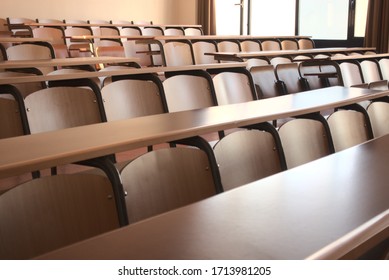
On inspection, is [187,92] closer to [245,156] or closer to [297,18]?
[245,156]

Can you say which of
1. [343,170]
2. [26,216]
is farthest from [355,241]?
[26,216]

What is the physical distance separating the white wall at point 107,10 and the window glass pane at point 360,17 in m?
3.42

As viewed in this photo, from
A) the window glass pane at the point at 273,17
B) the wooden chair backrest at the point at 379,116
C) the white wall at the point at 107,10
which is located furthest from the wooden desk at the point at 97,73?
the window glass pane at the point at 273,17

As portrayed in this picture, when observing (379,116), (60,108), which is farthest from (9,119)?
(379,116)

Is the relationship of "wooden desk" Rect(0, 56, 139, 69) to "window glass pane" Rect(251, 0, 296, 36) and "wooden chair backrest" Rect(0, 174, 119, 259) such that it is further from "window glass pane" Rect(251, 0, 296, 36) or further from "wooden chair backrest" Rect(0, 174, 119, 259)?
"window glass pane" Rect(251, 0, 296, 36)

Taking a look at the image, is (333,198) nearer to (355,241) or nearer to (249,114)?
(355,241)

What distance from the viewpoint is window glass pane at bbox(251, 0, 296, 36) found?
31.1 ft

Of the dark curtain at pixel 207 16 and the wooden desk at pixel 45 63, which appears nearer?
the wooden desk at pixel 45 63

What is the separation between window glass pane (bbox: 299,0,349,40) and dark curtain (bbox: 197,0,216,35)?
1.70 meters

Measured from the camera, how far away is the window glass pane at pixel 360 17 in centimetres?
812

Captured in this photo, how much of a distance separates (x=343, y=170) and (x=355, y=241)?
2.54ft

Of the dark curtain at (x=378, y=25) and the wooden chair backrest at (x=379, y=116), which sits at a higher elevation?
the dark curtain at (x=378, y=25)

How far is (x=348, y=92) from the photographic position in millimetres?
3176

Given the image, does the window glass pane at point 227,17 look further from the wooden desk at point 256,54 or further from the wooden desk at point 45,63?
the wooden desk at point 45,63
